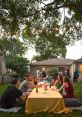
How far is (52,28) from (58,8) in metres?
3.51

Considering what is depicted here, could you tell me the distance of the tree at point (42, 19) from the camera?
2041 centimetres

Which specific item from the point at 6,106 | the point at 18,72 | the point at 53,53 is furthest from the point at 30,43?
the point at 6,106

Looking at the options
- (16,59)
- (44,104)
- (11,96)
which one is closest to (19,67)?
(16,59)

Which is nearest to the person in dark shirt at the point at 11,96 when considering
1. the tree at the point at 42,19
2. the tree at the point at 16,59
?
the tree at the point at 42,19

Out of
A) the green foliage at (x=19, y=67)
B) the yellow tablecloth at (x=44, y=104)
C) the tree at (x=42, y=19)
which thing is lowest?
the green foliage at (x=19, y=67)

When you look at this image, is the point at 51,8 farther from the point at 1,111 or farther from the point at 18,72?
the point at 18,72

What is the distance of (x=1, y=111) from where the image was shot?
542 inches

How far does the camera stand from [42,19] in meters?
23.1

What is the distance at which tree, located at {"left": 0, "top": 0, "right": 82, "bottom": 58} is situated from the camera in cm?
2041

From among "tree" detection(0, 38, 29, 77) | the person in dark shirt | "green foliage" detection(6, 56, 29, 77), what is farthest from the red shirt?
"green foliage" detection(6, 56, 29, 77)

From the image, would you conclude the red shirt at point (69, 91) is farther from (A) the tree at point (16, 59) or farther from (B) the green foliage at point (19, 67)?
(B) the green foliage at point (19, 67)

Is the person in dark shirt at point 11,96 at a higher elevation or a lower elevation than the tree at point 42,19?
lower

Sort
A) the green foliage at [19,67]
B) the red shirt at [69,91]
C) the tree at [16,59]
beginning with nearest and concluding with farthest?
the red shirt at [69,91] < the tree at [16,59] < the green foliage at [19,67]

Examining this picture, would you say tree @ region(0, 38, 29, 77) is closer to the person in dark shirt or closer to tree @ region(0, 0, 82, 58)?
tree @ region(0, 0, 82, 58)
